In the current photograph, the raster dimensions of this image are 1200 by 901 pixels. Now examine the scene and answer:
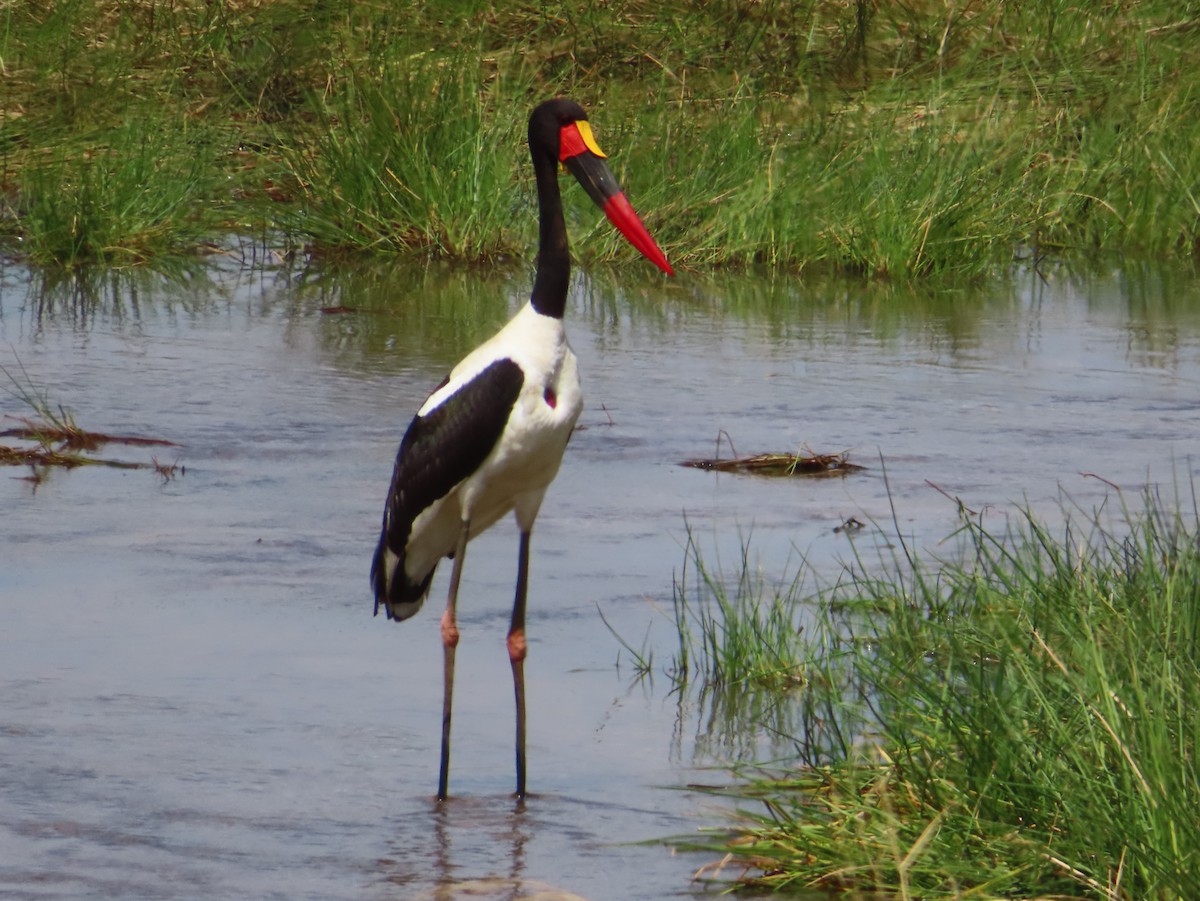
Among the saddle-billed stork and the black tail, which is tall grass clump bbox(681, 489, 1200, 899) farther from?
the black tail

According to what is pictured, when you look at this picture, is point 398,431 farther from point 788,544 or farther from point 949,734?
point 949,734

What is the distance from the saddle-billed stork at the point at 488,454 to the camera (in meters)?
4.50

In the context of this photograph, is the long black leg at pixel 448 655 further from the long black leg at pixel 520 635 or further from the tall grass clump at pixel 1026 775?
the tall grass clump at pixel 1026 775

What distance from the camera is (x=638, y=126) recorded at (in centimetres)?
1273

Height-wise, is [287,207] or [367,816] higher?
[287,207]

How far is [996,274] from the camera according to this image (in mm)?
11875

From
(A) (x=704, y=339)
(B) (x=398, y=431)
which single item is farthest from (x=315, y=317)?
(B) (x=398, y=431)

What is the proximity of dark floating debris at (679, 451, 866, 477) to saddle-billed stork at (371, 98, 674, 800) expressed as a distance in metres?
2.09

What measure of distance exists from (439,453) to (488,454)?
106 mm

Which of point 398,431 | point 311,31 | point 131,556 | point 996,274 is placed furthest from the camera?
point 311,31

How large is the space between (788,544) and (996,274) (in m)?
6.34

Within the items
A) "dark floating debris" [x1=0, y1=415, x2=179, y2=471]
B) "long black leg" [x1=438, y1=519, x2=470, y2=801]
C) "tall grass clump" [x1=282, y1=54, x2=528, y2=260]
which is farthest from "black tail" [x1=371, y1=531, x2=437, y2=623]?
"tall grass clump" [x1=282, y1=54, x2=528, y2=260]

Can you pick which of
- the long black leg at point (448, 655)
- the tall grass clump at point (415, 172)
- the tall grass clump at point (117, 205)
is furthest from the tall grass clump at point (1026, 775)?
the tall grass clump at point (117, 205)

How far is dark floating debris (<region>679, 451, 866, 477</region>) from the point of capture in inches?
268
